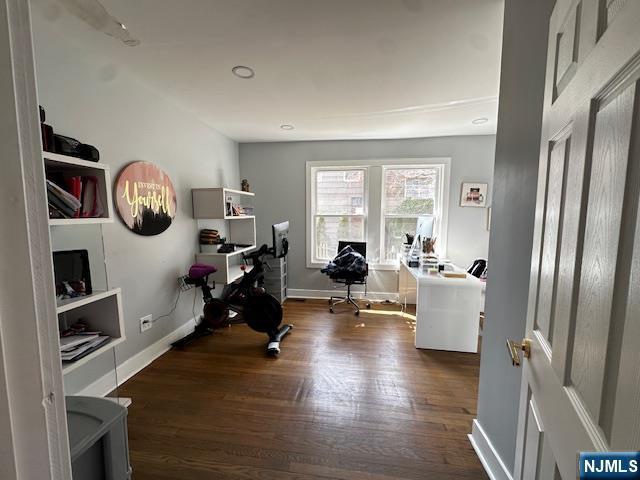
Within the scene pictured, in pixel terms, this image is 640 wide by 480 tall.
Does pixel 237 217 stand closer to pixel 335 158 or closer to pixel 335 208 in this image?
pixel 335 208

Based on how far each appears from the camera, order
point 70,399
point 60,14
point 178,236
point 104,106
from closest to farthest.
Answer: point 70,399 < point 60,14 < point 104,106 < point 178,236

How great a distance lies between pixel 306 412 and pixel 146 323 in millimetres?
1638

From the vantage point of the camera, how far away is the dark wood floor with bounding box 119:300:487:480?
151cm

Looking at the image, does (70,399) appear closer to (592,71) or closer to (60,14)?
(592,71)

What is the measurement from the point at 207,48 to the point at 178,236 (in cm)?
177

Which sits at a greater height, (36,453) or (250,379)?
(36,453)

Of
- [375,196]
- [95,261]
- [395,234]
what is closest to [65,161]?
[95,261]

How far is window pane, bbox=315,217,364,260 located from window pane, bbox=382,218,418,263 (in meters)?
0.39

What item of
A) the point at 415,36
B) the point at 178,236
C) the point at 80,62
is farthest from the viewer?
the point at 178,236

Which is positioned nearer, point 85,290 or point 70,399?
point 70,399

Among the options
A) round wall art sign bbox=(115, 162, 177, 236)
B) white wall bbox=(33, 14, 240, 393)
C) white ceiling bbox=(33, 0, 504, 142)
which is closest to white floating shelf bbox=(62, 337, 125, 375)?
white wall bbox=(33, 14, 240, 393)

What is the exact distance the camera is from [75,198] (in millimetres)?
1462

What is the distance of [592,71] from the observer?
0.56 m

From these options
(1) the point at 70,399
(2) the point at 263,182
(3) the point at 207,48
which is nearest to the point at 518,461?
(1) the point at 70,399
